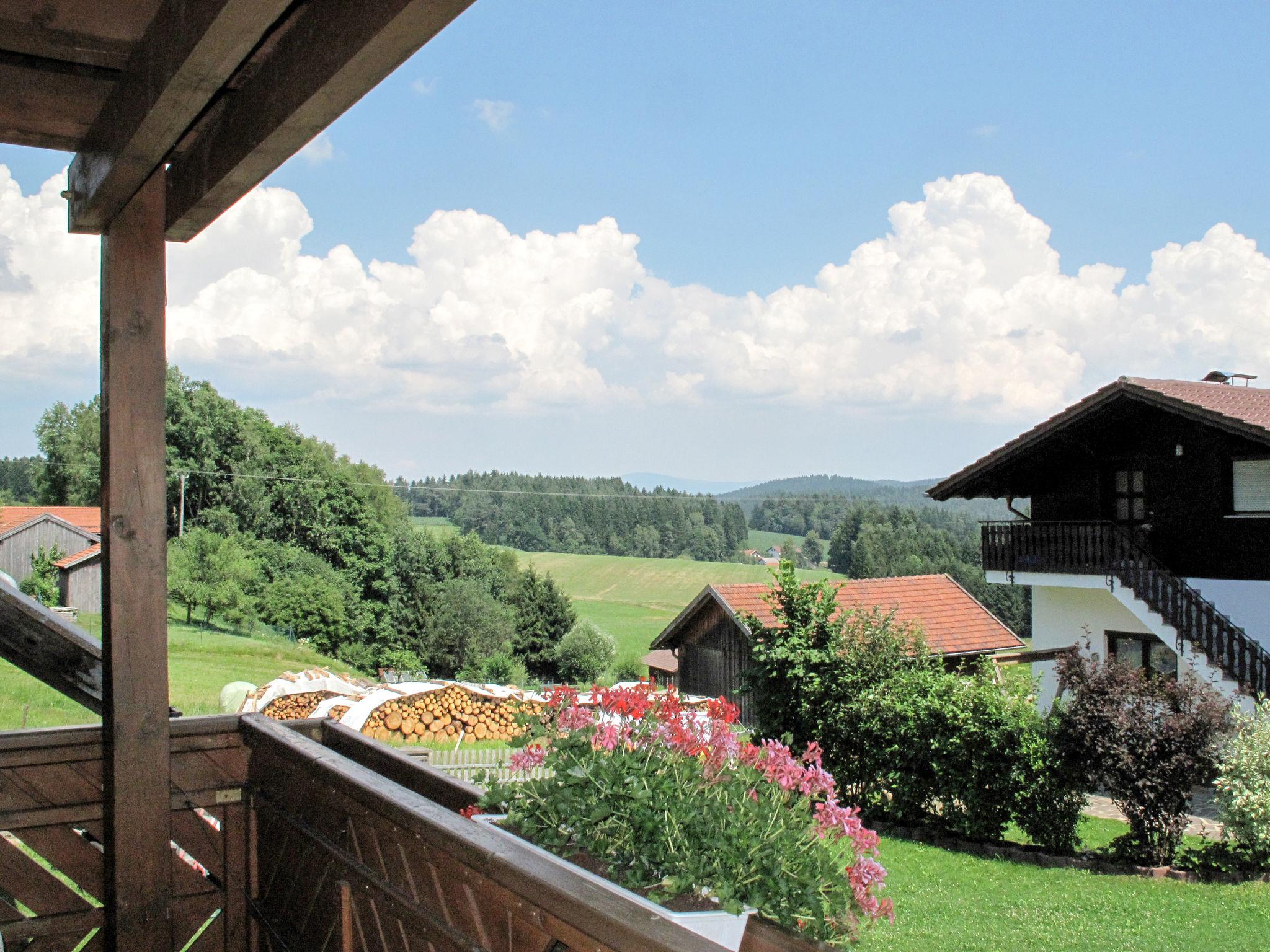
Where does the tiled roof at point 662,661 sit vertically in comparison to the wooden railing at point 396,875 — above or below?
below

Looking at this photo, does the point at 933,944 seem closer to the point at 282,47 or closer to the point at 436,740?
the point at 282,47

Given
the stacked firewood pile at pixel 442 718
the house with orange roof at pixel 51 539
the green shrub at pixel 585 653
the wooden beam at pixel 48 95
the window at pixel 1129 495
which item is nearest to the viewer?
the wooden beam at pixel 48 95

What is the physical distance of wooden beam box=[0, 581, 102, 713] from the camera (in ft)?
7.65

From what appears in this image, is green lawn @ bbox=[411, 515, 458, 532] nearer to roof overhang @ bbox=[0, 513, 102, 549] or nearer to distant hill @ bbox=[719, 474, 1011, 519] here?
distant hill @ bbox=[719, 474, 1011, 519]

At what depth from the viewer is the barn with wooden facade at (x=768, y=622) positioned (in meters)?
17.7

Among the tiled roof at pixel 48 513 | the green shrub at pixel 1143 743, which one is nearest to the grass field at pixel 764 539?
the tiled roof at pixel 48 513

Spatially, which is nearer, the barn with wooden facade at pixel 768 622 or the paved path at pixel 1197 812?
the paved path at pixel 1197 812

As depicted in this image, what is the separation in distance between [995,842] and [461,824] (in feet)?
32.3

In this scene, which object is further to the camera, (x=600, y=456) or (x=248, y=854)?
(x=600, y=456)

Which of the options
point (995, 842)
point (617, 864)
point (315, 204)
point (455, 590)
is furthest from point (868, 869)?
point (315, 204)

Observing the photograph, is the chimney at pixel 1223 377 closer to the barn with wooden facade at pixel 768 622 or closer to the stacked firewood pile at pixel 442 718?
the barn with wooden facade at pixel 768 622

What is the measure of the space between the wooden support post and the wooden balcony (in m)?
0.21

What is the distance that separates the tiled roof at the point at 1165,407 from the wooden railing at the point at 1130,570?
971mm

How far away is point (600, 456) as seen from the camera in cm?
9869
